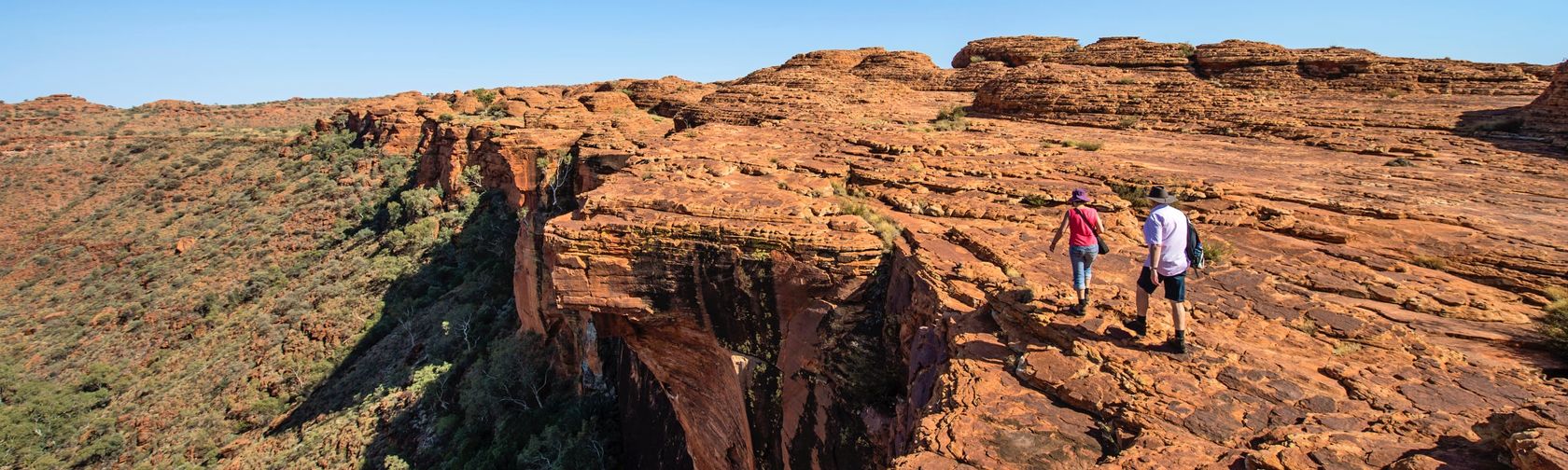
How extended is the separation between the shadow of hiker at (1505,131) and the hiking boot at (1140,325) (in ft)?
50.2

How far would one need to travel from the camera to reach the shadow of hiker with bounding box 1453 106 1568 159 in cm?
1392

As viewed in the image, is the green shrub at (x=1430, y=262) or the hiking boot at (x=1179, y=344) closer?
the hiking boot at (x=1179, y=344)

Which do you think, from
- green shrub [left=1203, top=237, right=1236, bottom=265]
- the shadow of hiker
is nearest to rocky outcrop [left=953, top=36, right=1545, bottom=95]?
the shadow of hiker

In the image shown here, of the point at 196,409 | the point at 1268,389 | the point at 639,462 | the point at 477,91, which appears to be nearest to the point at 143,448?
the point at 196,409

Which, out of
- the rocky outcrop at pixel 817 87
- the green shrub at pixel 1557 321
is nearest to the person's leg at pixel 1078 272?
the green shrub at pixel 1557 321

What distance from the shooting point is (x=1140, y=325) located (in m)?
5.61

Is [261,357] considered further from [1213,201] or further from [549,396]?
[1213,201]

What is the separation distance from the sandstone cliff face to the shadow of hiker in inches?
17.1

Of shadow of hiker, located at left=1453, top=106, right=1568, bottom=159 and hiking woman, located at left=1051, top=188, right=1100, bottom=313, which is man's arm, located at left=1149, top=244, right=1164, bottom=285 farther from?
shadow of hiker, located at left=1453, top=106, right=1568, bottom=159

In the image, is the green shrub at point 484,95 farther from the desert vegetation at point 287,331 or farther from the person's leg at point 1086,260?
the person's leg at point 1086,260

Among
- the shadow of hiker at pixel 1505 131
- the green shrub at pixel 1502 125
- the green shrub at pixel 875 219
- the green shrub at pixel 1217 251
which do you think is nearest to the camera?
the green shrub at pixel 1217 251

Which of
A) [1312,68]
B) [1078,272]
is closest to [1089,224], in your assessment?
[1078,272]

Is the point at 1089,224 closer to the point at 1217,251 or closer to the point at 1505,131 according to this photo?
the point at 1217,251

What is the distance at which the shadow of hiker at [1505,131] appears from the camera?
13922 mm
